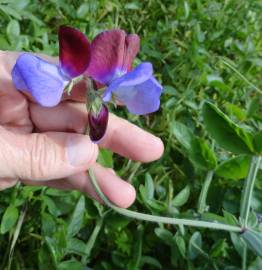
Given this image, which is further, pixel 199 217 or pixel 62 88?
pixel 199 217

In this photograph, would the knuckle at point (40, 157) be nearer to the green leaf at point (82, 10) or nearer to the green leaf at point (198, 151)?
the green leaf at point (198, 151)

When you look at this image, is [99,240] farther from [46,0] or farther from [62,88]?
[46,0]

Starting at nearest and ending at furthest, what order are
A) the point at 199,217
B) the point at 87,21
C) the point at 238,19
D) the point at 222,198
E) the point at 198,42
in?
the point at 199,217 → the point at 222,198 → the point at 87,21 → the point at 198,42 → the point at 238,19

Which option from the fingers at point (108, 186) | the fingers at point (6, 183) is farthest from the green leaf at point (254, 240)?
the fingers at point (6, 183)

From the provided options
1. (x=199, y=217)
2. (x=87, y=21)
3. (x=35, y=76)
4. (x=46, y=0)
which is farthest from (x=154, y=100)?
(x=46, y=0)

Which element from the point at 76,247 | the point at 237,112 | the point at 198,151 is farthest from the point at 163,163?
the point at 76,247
